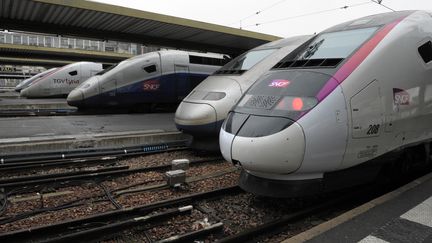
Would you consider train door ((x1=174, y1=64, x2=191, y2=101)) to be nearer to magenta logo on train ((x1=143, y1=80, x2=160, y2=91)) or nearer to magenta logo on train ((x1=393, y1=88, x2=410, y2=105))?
magenta logo on train ((x1=143, y1=80, x2=160, y2=91))

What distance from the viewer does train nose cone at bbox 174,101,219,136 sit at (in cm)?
841

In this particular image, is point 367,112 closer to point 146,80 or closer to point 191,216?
point 191,216

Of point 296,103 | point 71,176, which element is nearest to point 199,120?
point 71,176

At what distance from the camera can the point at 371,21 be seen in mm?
6156

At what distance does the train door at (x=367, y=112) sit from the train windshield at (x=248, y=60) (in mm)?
4297

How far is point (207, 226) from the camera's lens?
193 inches

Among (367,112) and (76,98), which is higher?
(76,98)

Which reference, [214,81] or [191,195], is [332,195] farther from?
[214,81]

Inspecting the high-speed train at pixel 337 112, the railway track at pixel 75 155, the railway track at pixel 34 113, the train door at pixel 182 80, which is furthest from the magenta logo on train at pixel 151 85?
the high-speed train at pixel 337 112

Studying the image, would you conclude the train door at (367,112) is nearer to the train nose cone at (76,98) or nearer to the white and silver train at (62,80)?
the train nose cone at (76,98)

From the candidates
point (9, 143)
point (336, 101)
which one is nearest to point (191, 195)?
point (336, 101)

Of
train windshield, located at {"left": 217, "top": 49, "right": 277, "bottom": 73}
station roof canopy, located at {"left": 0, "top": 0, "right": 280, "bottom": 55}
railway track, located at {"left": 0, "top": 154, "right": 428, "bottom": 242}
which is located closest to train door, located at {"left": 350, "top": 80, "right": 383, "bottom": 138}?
railway track, located at {"left": 0, "top": 154, "right": 428, "bottom": 242}

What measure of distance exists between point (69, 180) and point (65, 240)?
2705mm

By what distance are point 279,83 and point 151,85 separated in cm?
1085
